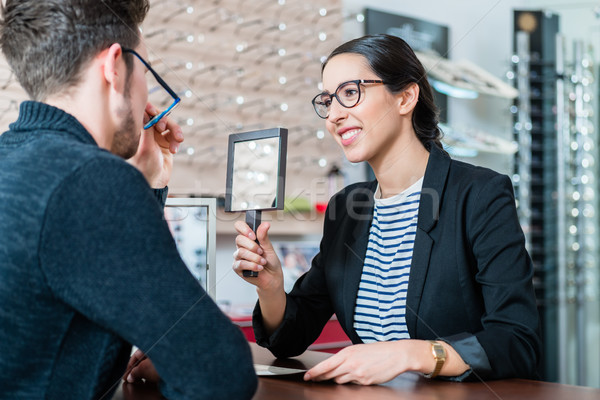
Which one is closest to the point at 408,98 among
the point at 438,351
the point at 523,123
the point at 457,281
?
the point at 457,281

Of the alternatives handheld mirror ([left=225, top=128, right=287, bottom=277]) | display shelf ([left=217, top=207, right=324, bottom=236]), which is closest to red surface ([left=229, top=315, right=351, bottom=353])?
display shelf ([left=217, top=207, right=324, bottom=236])

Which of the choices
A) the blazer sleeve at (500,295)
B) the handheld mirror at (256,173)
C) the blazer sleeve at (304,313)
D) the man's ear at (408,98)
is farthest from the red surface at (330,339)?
the handheld mirror at (256,173)

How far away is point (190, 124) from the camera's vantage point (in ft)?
11.0

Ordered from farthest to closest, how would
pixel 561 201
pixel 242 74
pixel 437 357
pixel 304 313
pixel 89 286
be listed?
pixel 561 201 → pixel 242 74 → pixel 304 313 → pixel 437 357 → pixel 89 286

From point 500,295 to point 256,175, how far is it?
644 mm

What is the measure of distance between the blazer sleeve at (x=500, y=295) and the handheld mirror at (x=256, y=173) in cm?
52

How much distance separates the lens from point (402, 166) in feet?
6.34

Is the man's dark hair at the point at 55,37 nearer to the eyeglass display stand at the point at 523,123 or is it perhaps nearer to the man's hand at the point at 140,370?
the man's hand at the point at 140,370

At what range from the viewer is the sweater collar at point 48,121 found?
1.02 m

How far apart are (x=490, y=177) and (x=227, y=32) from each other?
2290 millimetres

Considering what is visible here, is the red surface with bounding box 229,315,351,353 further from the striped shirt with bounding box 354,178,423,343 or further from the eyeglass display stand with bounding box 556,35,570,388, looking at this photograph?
the eyeglass display stand with bounding box 556,35,570,388

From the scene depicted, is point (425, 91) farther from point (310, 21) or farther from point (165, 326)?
point (310, 21)

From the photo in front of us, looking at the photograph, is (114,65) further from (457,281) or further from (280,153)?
(457,281)

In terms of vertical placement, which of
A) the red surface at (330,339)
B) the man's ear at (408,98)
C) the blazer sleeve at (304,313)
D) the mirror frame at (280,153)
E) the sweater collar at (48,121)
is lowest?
the red surface at (330,339)
